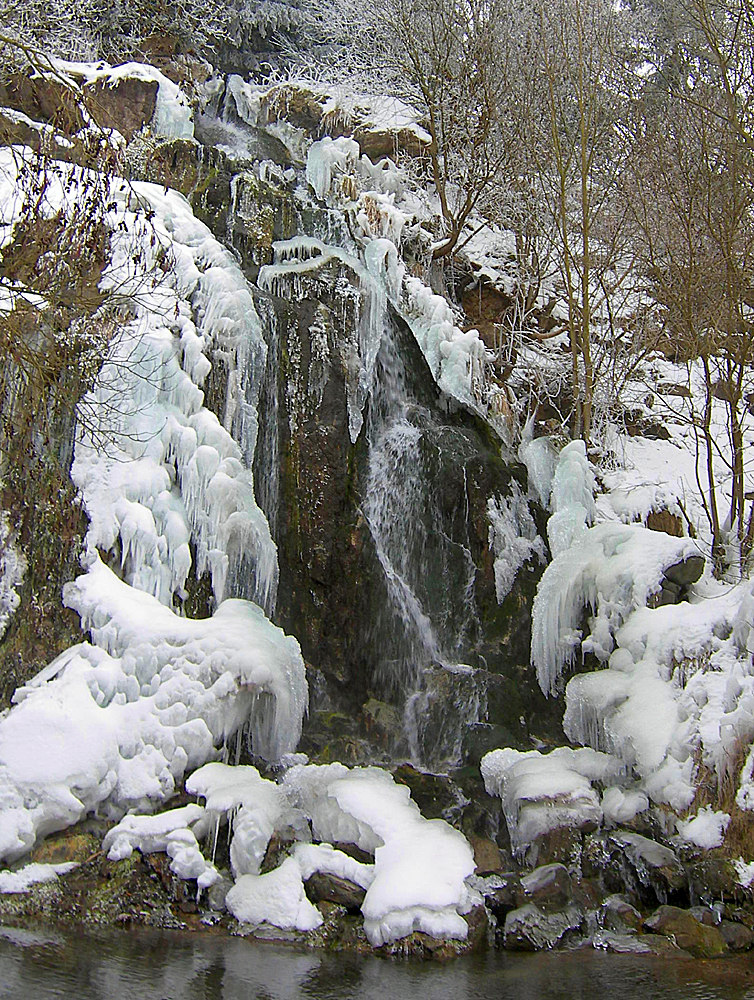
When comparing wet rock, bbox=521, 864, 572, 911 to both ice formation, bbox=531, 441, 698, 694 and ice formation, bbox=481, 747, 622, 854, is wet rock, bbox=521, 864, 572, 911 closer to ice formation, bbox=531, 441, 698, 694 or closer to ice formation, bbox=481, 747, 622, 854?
ice formation, bbox=481, 747, 622, 854

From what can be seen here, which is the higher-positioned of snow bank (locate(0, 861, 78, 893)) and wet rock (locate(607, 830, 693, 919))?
wet rock (locate(607, 830, 693, 919))

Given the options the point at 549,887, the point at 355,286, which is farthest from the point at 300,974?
the point at 355,286

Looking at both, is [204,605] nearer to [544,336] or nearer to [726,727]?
[726,727]

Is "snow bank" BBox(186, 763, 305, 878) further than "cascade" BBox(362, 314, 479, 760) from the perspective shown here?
No

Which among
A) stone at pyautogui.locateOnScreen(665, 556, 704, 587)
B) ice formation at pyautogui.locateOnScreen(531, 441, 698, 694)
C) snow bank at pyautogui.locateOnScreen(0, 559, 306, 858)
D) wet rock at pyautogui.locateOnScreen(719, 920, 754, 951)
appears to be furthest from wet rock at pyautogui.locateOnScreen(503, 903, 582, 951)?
stone at pyautogui.locateOnScreen(665, 556, 704, 587)

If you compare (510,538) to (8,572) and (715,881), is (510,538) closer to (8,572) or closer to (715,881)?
(715,881)

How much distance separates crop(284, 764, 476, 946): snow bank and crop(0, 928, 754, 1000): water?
30 centimetres

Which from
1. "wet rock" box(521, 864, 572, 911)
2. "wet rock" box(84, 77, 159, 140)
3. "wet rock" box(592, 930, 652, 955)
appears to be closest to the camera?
"wet rock" box(592, 930, 652, 955)

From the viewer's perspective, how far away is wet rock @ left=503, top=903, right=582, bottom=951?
18.8 ft

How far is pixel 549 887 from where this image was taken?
6.18m

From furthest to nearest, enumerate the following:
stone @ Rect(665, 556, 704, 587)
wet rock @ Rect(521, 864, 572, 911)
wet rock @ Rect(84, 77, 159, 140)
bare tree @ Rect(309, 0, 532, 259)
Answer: bare tree @ Rect(309, 0, 532, 259) → wet rock @ Rect(84, 77, 159, 140) → stone @ Rect(665, 556, 704, 587) → wet rock @ Rect(521, 864, 572, 911)

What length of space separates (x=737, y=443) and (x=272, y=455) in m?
4.49

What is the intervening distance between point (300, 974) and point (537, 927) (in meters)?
1.63

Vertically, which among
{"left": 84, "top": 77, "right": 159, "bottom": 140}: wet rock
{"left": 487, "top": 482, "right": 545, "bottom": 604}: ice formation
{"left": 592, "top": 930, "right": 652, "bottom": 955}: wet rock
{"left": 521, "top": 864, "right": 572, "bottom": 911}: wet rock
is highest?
{"left": 84, "top": 77, "right": 159, "bottom": 140}: wet rock
